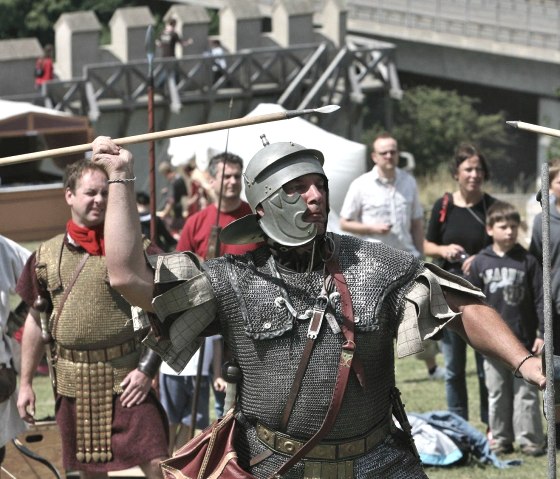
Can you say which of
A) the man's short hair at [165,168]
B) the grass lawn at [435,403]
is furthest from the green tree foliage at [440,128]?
the grass lawn at [435,403]

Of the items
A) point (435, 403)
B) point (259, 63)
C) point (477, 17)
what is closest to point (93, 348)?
point (435, 403)

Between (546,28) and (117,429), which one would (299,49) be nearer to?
(546,28)

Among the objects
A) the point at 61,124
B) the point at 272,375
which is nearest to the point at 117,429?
the point at 272,375

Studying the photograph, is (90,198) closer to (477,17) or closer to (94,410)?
(94,410)

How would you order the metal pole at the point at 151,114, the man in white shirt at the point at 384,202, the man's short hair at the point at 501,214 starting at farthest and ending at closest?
1. the man in white shirt at the point at 384,202
2. the man's short hair at the point at 501,214
3. the metal pole at the point at 151,114

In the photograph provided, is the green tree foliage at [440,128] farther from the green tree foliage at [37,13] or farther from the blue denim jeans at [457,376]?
the blue denim jeans at [457,376]

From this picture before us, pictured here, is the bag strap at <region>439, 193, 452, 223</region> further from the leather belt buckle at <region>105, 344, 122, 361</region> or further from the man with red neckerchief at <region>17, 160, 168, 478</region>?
the leather belt buckle at <region>105, 344, 122, 361</region>

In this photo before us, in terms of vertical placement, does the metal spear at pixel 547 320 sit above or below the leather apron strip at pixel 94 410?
above

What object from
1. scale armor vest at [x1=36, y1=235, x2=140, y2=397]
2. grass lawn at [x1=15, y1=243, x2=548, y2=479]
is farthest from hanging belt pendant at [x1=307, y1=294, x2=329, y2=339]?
grass lawn at [x1=15, y1=243, x2=548, y2=479]

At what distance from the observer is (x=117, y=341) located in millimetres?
6934

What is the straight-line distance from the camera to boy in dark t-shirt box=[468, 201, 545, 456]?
8562 millimetres

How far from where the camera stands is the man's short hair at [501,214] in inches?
334

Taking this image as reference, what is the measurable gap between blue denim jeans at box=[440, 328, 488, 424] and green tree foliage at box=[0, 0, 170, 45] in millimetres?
25631

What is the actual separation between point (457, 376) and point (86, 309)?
3.03 meters
